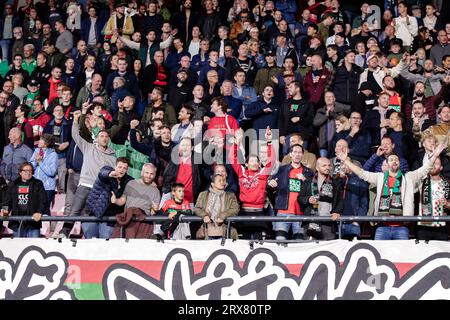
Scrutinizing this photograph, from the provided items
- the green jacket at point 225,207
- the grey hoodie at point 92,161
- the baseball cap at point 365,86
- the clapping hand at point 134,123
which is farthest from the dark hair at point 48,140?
the baseball cap at point 365,86

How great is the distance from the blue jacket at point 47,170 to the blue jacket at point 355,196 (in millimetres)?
4564

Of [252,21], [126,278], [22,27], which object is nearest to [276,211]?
[126,278]

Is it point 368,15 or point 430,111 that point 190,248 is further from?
point 368,15

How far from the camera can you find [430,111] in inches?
691

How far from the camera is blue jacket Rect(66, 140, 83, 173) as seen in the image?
55.3ft

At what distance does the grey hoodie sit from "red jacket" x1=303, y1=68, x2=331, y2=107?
3.71 m

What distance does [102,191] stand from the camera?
1478 cm

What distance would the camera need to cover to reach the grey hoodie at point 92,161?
15680 millimetres

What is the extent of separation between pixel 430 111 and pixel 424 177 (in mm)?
3506

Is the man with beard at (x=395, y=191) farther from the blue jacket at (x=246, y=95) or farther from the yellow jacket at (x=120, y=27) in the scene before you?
the yellow jacket at (x=120, y=27)

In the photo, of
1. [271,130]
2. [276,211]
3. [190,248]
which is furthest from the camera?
[271,130]

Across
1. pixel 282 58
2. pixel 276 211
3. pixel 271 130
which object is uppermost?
pixel 282 58

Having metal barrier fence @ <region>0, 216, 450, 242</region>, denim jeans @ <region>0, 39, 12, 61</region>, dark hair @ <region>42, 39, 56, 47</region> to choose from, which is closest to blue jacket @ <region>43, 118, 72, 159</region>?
metal barrier fence @ <region>0, 216, 450, 242</region>
